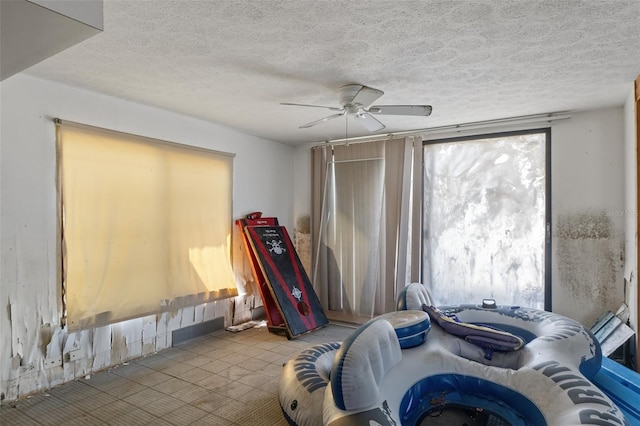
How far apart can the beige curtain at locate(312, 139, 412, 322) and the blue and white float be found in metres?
1.71

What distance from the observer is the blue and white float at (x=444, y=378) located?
1.79 meters

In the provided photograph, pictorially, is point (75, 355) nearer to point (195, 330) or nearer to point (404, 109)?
point (195, 330)

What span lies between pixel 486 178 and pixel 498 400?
8.88ft

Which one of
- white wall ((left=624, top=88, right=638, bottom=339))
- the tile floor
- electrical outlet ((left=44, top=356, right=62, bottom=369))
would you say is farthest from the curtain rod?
electrical outlet ((left=44, top=356, right=62, bottom=369))

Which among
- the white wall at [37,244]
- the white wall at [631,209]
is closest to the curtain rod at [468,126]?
the white wall at [631,209]

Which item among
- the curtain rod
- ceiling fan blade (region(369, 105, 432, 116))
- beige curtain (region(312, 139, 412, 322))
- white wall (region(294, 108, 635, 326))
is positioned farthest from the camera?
beige curtain (region(312, 139, 412, 322))

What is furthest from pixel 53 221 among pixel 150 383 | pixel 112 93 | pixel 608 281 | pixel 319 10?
pixel 608 281

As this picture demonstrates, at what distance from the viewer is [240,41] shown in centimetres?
225

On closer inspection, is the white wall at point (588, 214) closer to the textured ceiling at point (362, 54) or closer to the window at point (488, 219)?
the window at point (488, 219)

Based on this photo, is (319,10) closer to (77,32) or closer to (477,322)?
(77,32)

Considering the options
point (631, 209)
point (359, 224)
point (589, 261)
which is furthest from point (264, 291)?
point (631, 209)

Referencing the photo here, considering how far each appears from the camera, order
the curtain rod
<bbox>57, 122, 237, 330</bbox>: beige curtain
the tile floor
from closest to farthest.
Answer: the tile floor < <bbox>57, 122, 237, 330</bbox>: beige curtain < the curtain rod

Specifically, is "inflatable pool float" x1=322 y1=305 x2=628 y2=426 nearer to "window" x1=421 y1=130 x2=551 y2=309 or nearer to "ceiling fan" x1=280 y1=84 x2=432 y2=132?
"window" x1=421 y1=130 x2=551 y2=309

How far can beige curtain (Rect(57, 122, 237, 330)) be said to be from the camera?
308cm
